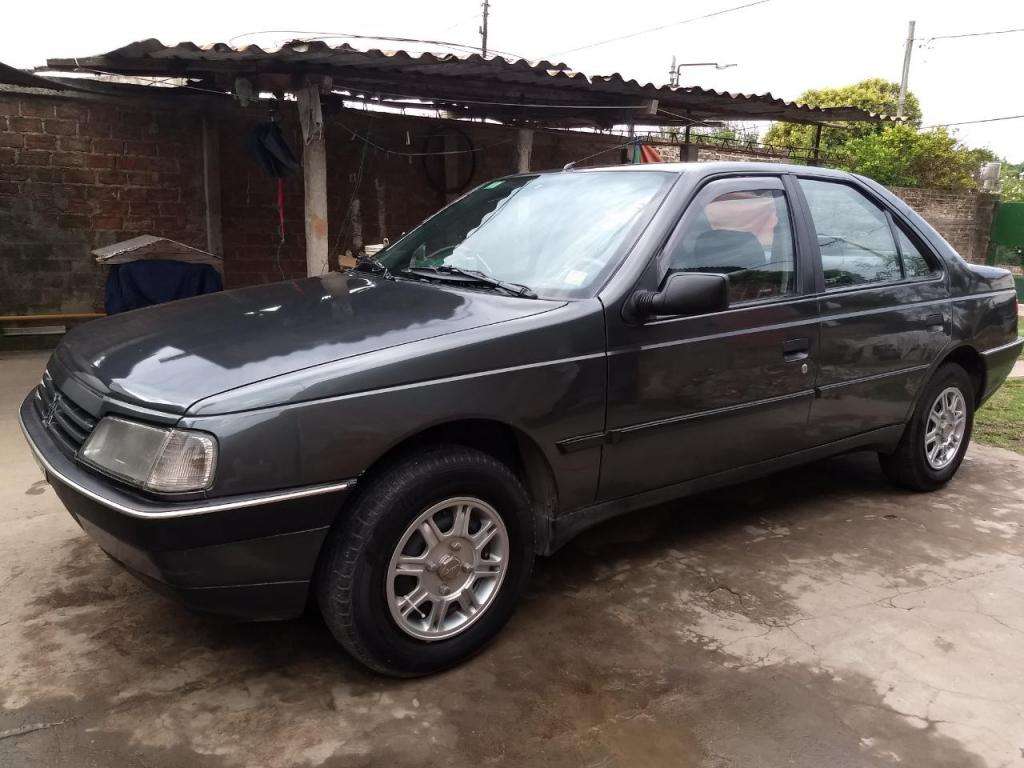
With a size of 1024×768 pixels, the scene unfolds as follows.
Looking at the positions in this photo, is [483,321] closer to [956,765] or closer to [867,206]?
[956,765]

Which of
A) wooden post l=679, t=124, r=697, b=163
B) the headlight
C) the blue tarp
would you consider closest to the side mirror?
the headlight

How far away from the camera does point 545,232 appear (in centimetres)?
341

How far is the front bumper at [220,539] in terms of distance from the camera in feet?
7.36

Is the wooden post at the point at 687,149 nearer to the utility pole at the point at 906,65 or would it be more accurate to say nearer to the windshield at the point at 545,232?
the windshield at the point at 545,232

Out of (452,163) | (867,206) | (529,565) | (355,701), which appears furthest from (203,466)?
(452,163)

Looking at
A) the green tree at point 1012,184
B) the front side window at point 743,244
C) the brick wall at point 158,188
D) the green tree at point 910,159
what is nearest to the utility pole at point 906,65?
the green tree at point 1012,184

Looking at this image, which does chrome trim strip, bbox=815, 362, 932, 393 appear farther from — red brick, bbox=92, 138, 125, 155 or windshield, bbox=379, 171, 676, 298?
red brick, bbox=92, 138, 125, 155

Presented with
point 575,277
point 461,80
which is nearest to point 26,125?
point 461,80

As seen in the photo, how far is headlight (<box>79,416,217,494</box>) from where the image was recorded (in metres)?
2.24

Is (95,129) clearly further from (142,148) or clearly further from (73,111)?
(142,148)

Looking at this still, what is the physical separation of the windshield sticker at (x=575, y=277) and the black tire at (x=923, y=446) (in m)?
2.28

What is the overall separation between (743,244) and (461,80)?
16.0 feet

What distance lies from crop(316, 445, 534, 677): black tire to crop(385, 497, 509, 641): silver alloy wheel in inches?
1.1

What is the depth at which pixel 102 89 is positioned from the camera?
7.76m
